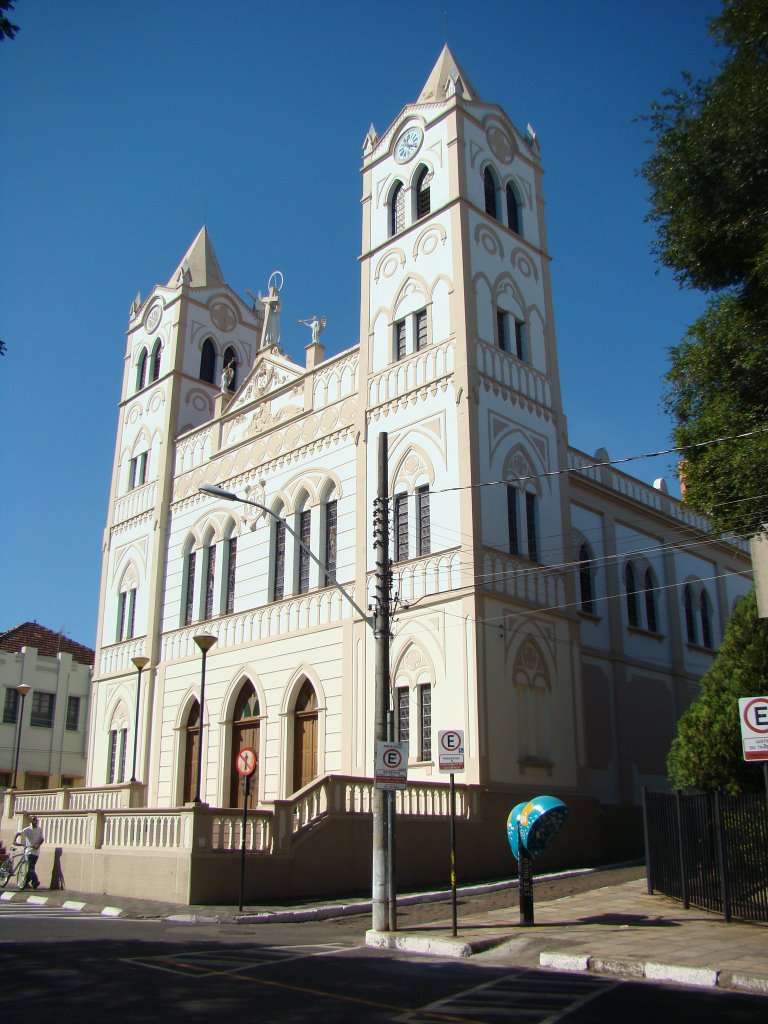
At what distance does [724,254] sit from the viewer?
14.4m

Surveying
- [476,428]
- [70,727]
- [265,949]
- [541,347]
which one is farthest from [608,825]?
[70,727]

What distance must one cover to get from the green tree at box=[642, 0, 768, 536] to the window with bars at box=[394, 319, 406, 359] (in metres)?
11.7

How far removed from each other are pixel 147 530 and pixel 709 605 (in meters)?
19.9

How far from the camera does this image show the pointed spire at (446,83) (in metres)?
27.5

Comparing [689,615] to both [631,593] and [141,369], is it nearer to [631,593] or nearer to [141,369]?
[631,593]

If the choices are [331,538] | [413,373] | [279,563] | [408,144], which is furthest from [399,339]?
[279,563]

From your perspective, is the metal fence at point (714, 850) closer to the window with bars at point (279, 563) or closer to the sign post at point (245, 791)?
the sign post at point (245, 791)

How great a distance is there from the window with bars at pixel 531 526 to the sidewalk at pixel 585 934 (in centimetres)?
841

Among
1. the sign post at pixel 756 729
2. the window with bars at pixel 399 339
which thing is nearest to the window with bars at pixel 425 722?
the window with bars at pixel 399 339

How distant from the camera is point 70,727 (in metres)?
44.4

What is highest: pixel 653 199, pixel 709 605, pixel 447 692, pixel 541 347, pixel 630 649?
pixel 541 347

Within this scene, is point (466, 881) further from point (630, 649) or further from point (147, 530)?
point (147, 530)

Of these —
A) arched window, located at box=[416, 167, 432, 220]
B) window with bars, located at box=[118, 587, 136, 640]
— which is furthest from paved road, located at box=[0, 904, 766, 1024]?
window with bars, located at box=[118, 587, 136, 640]

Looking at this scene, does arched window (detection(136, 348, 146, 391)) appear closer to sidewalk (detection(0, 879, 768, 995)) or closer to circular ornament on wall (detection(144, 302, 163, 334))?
circular ornament on wall (detection(144, 302, 163, 334))
